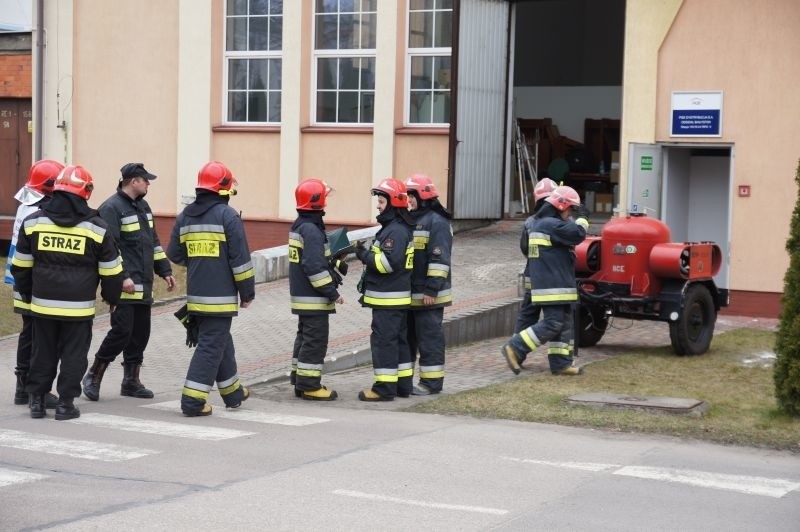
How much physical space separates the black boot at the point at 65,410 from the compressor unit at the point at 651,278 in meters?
5.82

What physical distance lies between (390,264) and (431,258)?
0.53 metres

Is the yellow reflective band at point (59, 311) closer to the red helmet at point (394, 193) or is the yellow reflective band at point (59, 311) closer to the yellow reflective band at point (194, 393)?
the yellow reflective band at point (194, 393)

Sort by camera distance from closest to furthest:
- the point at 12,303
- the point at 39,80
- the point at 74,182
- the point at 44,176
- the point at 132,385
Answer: the point at 74,182
the point at 44,176
the point at 132,385
the point at 12,303
the point at 39,80

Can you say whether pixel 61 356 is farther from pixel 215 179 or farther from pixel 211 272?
pixel 215 179

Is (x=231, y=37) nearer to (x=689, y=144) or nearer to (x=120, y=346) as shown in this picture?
(x=689, y=144)

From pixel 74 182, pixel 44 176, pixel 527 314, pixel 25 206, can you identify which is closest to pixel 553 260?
pixel 527 314

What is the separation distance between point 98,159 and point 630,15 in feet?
35.8

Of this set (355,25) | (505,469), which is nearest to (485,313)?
(505,469)

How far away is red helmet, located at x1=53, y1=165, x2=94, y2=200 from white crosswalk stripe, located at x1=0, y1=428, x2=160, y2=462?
194 cm

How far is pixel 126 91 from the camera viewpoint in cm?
2303

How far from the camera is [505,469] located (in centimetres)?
824

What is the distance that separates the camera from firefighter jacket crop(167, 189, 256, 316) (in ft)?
33.6

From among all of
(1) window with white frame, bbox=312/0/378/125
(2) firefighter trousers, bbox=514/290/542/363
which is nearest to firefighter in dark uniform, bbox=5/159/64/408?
(2) firefighter trousers, bbox=514/290/542/363

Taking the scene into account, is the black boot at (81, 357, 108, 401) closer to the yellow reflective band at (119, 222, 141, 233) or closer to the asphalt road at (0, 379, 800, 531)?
the asphalt road at (0, 379, 800, 531)
